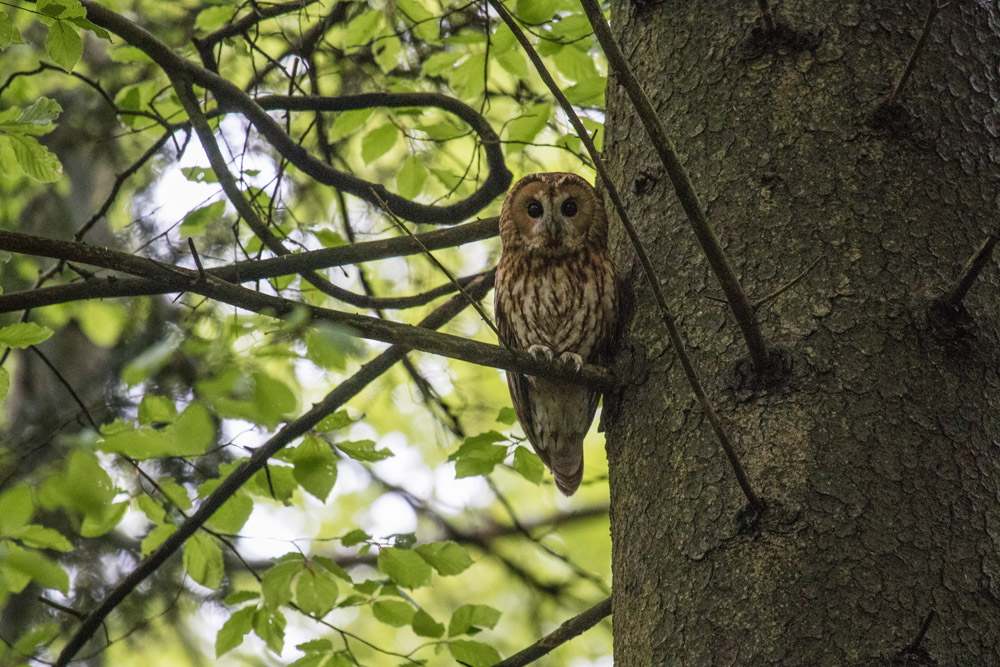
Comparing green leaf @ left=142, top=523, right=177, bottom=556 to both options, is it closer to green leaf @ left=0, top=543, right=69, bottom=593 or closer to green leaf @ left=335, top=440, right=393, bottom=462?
green leaf @ left=0, top=543, right=69, bottom=593

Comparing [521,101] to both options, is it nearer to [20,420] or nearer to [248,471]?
[248,471]

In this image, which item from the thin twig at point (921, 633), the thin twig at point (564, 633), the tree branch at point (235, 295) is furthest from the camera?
the thin twig at point (564, 633)

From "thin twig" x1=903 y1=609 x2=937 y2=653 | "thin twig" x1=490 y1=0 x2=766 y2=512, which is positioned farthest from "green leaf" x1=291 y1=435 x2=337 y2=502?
"thin twig" x1=903 y1=609 x2=937 y2=653

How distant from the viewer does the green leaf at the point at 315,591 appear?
8.34ft

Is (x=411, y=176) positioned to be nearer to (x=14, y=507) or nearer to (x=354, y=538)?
(x=354, y=538)

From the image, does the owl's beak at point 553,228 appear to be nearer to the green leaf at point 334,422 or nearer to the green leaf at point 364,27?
the green leaf at point 364,27

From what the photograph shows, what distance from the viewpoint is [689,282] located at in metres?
2.00

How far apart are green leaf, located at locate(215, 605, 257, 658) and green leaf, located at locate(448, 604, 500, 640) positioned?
0.60 m

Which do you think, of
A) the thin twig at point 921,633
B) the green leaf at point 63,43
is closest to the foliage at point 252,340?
the green leaf at point 63,43

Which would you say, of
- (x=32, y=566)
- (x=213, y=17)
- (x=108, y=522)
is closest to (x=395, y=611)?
(x=108, y=522)

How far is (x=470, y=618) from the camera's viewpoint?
2.55 m

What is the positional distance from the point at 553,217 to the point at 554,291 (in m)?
0.30

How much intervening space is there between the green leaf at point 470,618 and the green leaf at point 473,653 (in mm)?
33

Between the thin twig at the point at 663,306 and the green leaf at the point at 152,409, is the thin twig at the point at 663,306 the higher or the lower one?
the lower one
